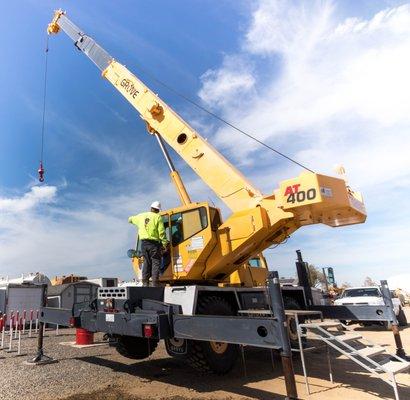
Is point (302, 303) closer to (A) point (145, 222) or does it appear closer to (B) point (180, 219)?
(B) point (180, 219)

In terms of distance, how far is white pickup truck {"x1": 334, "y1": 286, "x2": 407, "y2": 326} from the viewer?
1529 cm

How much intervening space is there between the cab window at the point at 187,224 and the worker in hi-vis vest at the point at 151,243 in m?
0.37

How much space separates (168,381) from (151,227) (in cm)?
280

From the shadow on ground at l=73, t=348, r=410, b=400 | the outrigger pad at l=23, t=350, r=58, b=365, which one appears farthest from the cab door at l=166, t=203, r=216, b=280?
the outrigger pad at l=23, t=350, r=58, b=365

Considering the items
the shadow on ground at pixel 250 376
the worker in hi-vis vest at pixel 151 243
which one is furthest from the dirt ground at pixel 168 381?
the worker in hi-vis vest at pixel 151 243

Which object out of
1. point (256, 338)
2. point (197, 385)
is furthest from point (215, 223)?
point (256, 338)

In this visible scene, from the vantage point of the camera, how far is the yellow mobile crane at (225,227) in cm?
650

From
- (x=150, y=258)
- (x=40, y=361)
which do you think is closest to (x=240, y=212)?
(x=150, y=258)

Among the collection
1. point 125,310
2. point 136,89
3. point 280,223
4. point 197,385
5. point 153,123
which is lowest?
point 197,385

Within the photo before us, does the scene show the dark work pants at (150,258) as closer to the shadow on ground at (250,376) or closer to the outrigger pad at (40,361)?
the shadow on ground at (250,376)

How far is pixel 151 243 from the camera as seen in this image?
7391 mm

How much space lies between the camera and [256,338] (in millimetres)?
4387

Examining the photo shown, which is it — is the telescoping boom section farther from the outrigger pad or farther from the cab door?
the outrigger pad

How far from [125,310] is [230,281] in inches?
112
